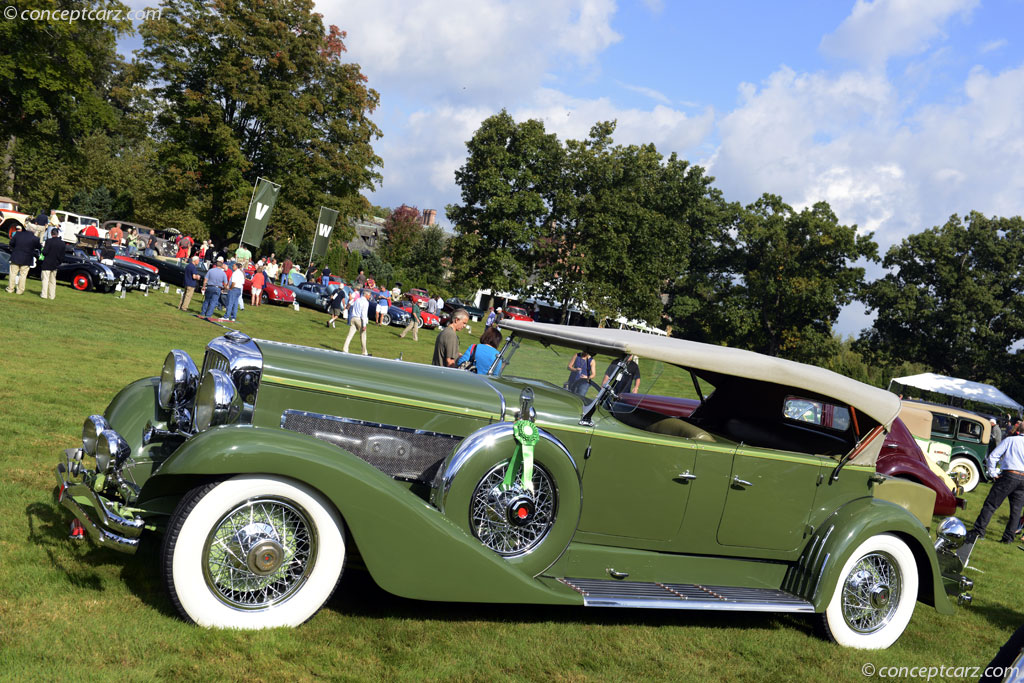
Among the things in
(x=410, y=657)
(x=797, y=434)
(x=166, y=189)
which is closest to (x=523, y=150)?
(x=166, y=189)

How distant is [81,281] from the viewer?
21.5m

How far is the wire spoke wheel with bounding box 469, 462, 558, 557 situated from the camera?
4516 mm

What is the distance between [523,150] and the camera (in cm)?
3562

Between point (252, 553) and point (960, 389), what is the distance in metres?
30.9

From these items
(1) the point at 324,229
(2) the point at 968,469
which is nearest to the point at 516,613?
(2) the point at 968,469

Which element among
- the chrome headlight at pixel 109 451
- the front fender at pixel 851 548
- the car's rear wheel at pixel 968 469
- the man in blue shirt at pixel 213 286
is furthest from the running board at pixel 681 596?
the man in blue shirt at pixel 213 286

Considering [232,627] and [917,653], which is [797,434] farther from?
[232,627]

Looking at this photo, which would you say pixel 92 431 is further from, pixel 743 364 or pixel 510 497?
pixel 743 364

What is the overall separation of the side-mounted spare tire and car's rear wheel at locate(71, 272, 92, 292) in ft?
68.1

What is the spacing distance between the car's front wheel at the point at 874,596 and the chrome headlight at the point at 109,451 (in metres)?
4.58

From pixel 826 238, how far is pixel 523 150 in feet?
90.6

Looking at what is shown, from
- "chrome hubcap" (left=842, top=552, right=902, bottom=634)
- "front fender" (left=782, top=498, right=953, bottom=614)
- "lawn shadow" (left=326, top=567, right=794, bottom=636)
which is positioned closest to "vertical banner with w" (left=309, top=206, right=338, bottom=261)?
"lawn shadow" (left=326, top=567, right=794, bottom=636)

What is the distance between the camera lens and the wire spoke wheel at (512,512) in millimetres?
4516

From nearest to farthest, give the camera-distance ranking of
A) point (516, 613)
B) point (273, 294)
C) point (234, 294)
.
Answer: point (516, 613) → point (234, 294) → point (273, 294)
